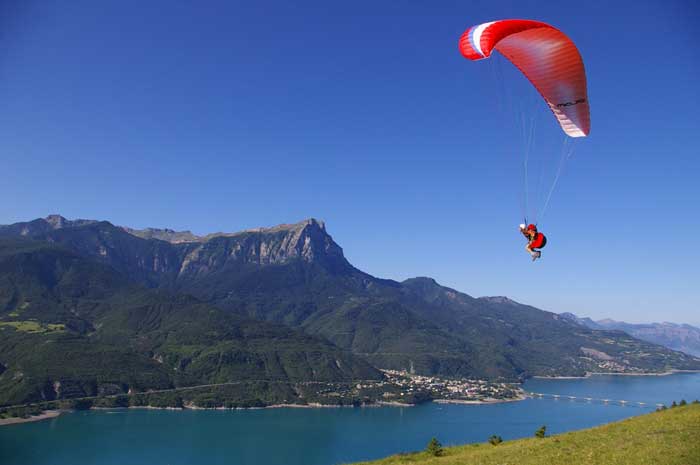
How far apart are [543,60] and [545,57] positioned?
0.60 ft

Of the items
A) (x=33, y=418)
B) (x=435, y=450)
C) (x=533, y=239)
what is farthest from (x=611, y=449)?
(x=33, y=418)

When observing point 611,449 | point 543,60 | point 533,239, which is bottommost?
point 611,449

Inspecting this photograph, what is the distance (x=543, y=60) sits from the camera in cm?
2039

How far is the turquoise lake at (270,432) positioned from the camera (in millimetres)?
108000

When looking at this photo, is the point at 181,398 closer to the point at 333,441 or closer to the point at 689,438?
the point at 333,441

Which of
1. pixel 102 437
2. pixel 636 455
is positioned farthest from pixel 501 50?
pixel 102 437

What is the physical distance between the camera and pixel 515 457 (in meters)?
17.2

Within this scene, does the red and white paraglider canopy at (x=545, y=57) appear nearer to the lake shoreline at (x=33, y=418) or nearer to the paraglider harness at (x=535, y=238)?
the paraglider harness at (x=535, y=238)

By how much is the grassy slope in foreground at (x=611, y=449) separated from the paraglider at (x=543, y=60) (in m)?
7.34

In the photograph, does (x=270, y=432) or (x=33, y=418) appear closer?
(x=270, y=432)

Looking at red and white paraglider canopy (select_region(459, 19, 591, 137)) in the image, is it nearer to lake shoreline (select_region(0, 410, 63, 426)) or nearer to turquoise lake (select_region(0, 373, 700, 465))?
turquoise lake (select_region(0, 373, 700, 465))

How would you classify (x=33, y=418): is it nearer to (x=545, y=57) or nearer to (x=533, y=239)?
(x=533, y=239)

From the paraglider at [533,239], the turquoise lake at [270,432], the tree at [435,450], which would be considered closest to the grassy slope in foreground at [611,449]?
the tree at [435,450]

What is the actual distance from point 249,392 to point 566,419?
110 m
